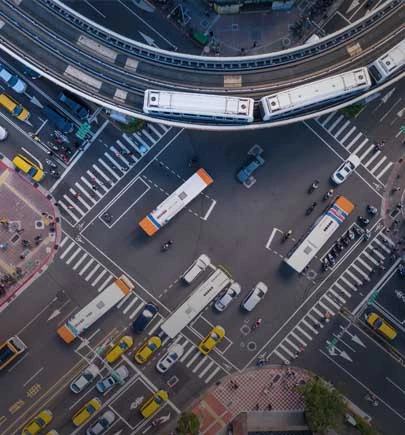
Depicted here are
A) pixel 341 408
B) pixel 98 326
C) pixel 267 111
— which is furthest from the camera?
pixel 98 326

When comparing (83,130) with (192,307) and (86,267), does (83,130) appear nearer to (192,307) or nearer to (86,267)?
(86,267)

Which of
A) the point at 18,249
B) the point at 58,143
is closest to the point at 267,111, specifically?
the point at 58,143

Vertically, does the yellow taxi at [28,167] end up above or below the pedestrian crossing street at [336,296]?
below

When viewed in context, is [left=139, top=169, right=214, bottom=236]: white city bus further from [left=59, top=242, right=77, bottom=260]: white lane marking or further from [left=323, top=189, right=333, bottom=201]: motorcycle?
[left=323, top=189, right=333, bottom=201]: motorcycle

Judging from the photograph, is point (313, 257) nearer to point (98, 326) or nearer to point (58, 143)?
point (98, 326)

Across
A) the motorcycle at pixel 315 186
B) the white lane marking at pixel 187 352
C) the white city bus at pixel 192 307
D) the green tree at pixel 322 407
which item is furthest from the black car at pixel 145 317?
the motorcycle at pixel 315 186

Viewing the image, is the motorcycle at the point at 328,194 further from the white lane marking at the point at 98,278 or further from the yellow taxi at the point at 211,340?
the white lane marking at the point at 98,278
